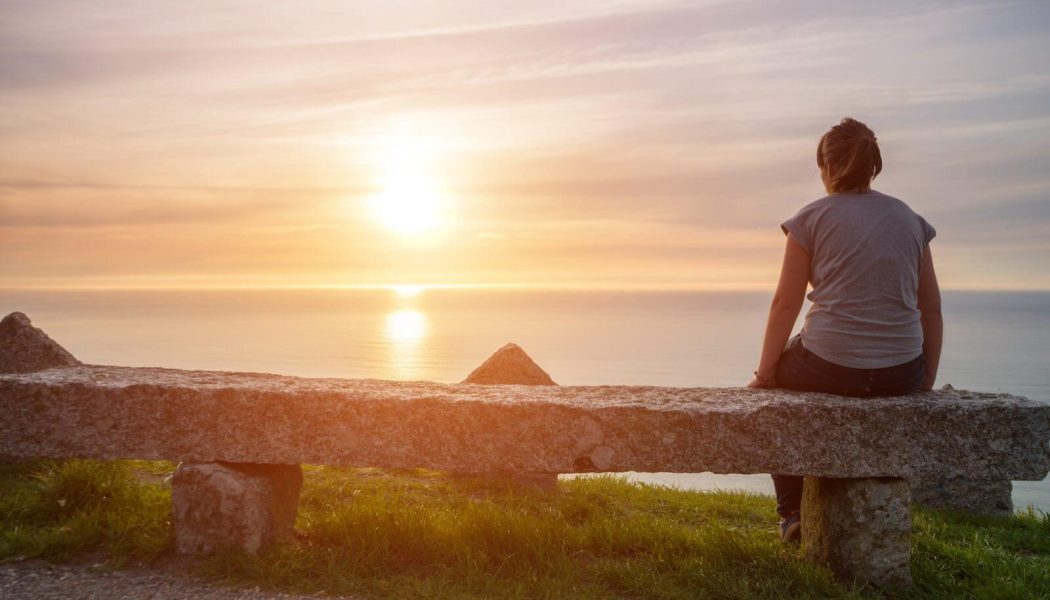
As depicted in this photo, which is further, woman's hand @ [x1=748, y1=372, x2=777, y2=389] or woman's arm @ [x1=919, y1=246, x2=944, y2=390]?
woman's hand @ [x1=748, y1=372, x2=777, y2=389]

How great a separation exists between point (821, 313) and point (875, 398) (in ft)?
2.18

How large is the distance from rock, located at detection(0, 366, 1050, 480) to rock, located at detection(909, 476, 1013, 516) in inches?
99.0

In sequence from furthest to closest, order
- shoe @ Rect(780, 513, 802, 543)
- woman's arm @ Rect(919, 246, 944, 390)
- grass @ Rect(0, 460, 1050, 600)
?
shoe @ Rect(780, 513, 802, 543) < woman's arm @ Rect(919, 246, 944, 390) < grass @ Rect(0, 460, 1050, 600)

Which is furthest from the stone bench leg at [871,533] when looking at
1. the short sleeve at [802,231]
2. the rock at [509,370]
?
the rock at [509,370]

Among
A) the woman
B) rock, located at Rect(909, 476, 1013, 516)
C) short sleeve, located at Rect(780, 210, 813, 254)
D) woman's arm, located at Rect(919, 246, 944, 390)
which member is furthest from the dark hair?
rock, located at Rect(909, 476, 1013, 516)

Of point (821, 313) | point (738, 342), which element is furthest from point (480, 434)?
point (738, 342)

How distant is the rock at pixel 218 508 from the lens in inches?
205

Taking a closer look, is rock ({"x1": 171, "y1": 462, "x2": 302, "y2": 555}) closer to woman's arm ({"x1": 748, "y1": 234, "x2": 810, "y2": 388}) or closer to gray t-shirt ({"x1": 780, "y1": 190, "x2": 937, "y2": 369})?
woman's arm ({"x1": 748, "y1": 234, "x2": 810, "y2": 388})

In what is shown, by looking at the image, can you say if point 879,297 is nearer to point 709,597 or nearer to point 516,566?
point 709,597

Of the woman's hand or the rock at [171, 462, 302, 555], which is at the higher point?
the woman's hand

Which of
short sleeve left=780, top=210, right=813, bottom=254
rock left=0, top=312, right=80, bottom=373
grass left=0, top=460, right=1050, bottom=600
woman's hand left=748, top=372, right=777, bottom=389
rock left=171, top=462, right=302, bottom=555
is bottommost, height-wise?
grass left=0, top=460, right=1050, bottom=600

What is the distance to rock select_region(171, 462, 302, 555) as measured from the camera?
17.1 ft

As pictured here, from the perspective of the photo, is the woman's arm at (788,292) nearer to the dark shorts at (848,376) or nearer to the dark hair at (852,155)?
the dark shorts at (848,376)

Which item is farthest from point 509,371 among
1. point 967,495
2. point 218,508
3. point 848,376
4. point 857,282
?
point 967,495
